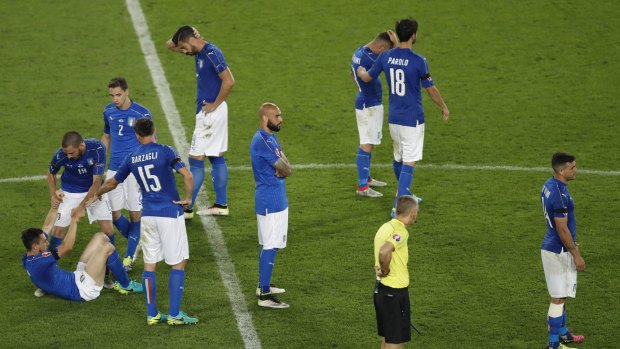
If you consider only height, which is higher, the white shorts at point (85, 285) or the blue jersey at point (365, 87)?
the blue jersey at point (365, 87)

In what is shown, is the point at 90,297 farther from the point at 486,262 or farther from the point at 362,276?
the point at 486,262

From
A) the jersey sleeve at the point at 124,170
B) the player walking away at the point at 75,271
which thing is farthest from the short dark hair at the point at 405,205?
the player walking away at the point at 75,271

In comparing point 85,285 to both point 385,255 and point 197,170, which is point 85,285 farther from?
point 385,255

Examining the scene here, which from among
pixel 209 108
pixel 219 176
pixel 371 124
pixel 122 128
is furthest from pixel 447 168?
pixel 122 128

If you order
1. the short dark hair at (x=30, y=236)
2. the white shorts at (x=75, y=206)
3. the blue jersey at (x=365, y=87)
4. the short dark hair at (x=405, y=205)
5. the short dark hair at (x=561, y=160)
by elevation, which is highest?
the blue jersey at (x=365, y=87)

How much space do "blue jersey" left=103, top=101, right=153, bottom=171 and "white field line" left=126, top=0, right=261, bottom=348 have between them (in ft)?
5.29

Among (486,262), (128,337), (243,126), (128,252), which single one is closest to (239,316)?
(128,337)

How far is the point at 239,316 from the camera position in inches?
441

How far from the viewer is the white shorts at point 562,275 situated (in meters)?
10.3

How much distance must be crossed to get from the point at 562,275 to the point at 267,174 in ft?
10.2

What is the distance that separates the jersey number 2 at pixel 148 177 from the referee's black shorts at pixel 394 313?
8.31 ft

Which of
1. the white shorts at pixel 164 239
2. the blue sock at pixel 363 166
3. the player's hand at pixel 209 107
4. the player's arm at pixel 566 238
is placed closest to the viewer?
the player's arm at pixel 566 238

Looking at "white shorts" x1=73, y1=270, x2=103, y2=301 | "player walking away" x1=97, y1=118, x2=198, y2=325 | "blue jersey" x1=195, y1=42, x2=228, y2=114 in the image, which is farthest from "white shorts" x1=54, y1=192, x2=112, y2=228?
"blue jersey" x1=195, y1=42, x2=228, y2=114

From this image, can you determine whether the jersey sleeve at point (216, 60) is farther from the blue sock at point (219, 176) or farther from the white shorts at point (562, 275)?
the white shorts at point (562, 275)
